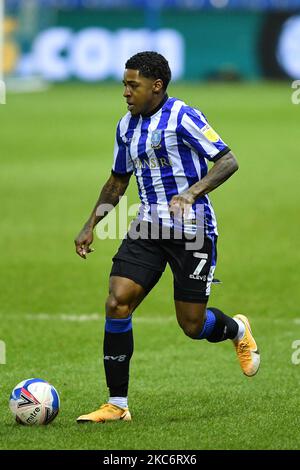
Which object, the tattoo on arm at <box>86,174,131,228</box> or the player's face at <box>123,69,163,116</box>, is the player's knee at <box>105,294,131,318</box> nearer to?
the tattoo on arm at <box>86,174,131,228</box>

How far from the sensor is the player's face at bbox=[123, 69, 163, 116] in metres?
7.62

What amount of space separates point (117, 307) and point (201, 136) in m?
1.26

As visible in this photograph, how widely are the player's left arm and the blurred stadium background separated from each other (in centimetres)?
142

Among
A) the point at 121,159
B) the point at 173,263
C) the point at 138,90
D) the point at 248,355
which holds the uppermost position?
the point at 138,90

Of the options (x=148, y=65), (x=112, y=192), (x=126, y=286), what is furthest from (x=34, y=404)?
(x=148, y=65)

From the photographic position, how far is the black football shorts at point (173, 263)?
7.65m

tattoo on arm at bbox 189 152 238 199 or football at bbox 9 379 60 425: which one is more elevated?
tattoo on arm at bbox 189 152 238 199

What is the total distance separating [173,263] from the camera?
7.83 metres

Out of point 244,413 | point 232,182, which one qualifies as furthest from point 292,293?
point 232,182

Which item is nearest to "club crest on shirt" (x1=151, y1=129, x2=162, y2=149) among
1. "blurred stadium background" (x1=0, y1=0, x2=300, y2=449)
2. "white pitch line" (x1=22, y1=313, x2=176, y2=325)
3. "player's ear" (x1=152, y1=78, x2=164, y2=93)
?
"player's ear" (x1=152, y1=78, x2=164, y2=93)

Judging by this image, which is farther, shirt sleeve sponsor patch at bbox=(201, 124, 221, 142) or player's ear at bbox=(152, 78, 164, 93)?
player's ear at bbox=(152, 78, 164, 93)

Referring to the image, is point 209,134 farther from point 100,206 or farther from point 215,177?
point 100,206

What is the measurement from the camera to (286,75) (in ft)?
141

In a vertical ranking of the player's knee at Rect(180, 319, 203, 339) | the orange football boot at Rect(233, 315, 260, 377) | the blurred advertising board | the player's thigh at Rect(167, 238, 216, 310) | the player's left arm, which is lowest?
the orange football boot at Rect(233, 315, 260, 377)
